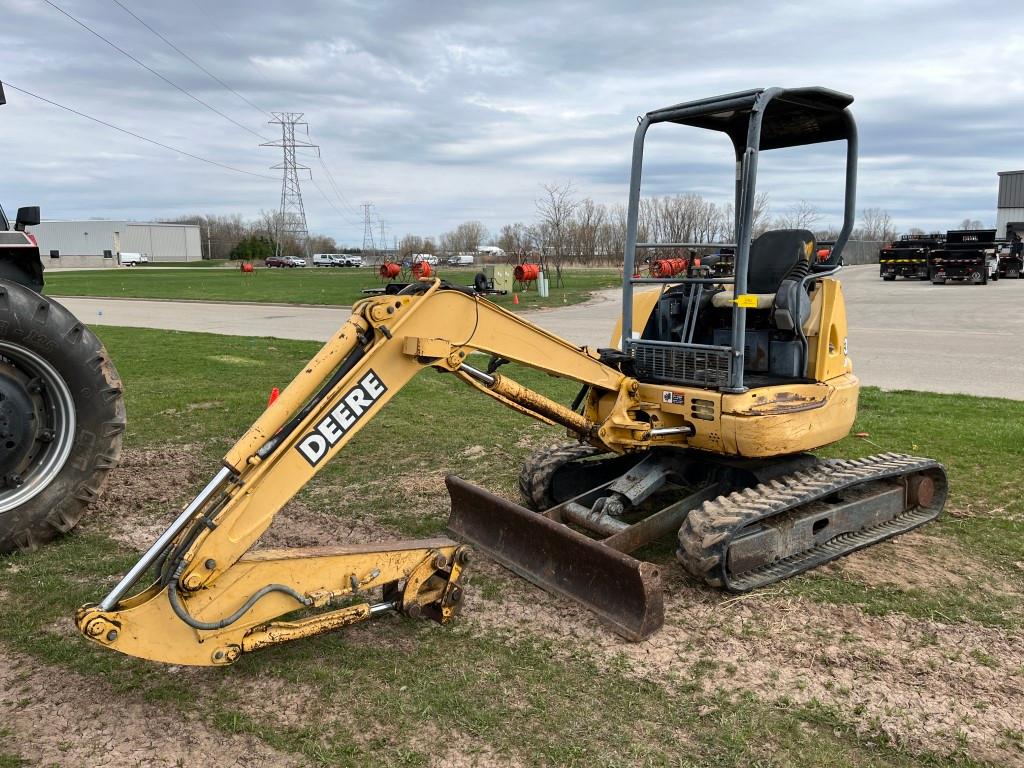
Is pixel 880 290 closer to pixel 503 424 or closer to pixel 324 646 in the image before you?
pixel 503 424

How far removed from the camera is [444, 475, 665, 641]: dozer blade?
450 cm

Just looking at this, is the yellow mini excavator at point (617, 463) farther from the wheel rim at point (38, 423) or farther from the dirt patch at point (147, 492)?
the wheel rim at point (38, 423)

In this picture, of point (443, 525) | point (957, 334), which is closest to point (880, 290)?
point (957, 334)

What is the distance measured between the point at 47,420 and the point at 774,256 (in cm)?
510

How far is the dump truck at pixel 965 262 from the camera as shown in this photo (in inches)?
1420

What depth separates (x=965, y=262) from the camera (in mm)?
36125

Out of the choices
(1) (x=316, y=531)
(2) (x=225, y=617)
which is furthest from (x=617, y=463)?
(2) (x=225, y=617)

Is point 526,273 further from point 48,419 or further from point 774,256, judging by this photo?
point 48,419

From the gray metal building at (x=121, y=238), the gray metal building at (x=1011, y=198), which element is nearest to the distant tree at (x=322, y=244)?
the gray metal building at (x=121, y=238)

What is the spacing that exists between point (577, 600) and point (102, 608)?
2.50 m

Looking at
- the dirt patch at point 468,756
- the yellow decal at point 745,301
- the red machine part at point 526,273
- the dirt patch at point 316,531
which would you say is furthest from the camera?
the red machine part at point 526,273

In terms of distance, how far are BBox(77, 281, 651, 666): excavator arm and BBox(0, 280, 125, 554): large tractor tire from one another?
2.11 m

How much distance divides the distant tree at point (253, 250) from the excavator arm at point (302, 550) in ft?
314

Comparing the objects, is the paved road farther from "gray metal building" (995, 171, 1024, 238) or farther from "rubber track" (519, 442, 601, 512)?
"gray metal building" (995, 171, 1024, 238)
